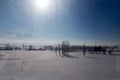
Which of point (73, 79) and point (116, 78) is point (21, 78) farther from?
point (116, 78)

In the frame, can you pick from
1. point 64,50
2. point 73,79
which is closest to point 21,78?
point 73,79

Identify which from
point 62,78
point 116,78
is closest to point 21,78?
point 62,78

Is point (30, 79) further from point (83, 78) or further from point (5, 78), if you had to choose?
point (83, 78)

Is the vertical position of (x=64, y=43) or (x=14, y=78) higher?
(x=64, y=43)

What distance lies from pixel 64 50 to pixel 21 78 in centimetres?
2737

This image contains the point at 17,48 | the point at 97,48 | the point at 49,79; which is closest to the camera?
the point at 49,79

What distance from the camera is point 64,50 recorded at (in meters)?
35.4

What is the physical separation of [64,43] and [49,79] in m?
27.5

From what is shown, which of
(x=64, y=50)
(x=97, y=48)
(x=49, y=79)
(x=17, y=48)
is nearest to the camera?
(x=49, y=79)

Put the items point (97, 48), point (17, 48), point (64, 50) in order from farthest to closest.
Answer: point (17, 48), point (97, 48), point (64, 50)

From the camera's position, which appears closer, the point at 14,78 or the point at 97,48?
the point at 14,78

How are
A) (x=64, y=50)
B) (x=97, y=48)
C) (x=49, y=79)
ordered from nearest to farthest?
(x=49, y=79), (x=64, y=50), (x=97, y=48)

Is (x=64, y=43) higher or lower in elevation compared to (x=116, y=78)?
higher

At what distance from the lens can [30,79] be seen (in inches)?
314
